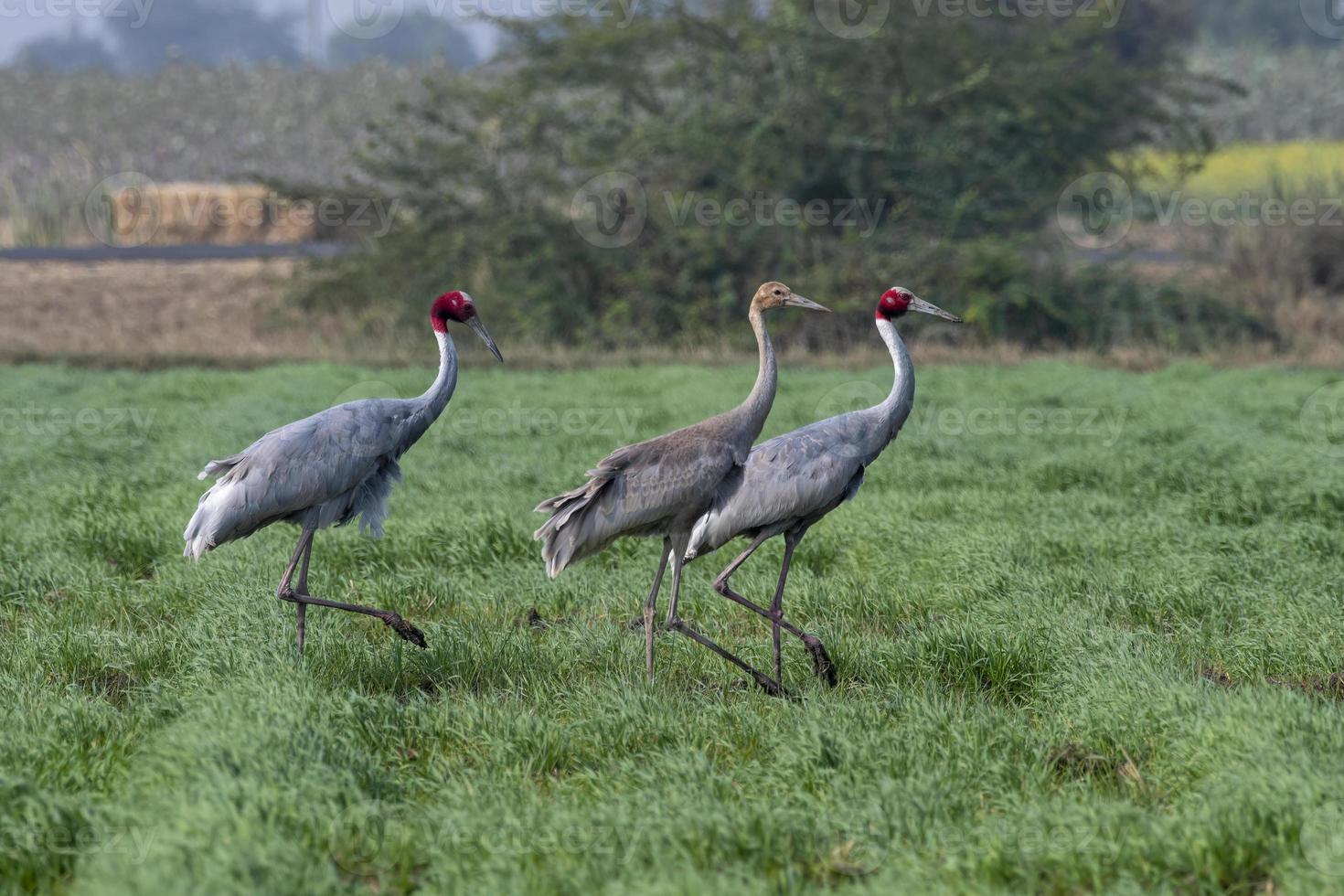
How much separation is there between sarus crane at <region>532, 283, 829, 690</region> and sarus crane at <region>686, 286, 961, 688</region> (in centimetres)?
9

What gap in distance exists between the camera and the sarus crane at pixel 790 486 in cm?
552

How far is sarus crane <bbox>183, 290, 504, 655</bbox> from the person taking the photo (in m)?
5.52

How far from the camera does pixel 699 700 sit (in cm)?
499

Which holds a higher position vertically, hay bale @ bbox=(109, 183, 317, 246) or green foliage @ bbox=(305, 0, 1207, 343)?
green foliage @ bbox=(305, 0, 1207, 343)

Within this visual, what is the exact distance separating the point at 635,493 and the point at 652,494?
0.07 meters

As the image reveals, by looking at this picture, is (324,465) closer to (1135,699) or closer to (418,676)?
(418,676)

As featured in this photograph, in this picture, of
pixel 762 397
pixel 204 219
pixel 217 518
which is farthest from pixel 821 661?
pixel 204 219

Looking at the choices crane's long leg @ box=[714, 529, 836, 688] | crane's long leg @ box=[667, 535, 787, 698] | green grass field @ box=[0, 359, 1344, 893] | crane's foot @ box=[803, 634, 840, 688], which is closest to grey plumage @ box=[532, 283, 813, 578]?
crane's long leg @ box=[667, 535, 787, 698]

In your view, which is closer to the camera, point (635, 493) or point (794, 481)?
point (635, 493)

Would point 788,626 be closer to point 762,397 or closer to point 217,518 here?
point 762,397

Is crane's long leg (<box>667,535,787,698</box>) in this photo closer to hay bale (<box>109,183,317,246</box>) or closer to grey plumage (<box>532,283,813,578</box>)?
grey plumage (<box>532,283,813,578</box>)

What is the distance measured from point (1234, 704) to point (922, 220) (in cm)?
1758

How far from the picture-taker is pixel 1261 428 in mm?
11609

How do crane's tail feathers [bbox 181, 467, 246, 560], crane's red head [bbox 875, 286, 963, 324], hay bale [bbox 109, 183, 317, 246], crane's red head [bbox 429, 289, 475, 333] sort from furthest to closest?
hay bale [bbox 109, 183, 317, 246]
crane's red head [bbox 875, 286, 963, 324]
crane's red head [bbox 429, 289, 475, 333]
crane's tail feathers [bbox 181, 467, 246, 560]
